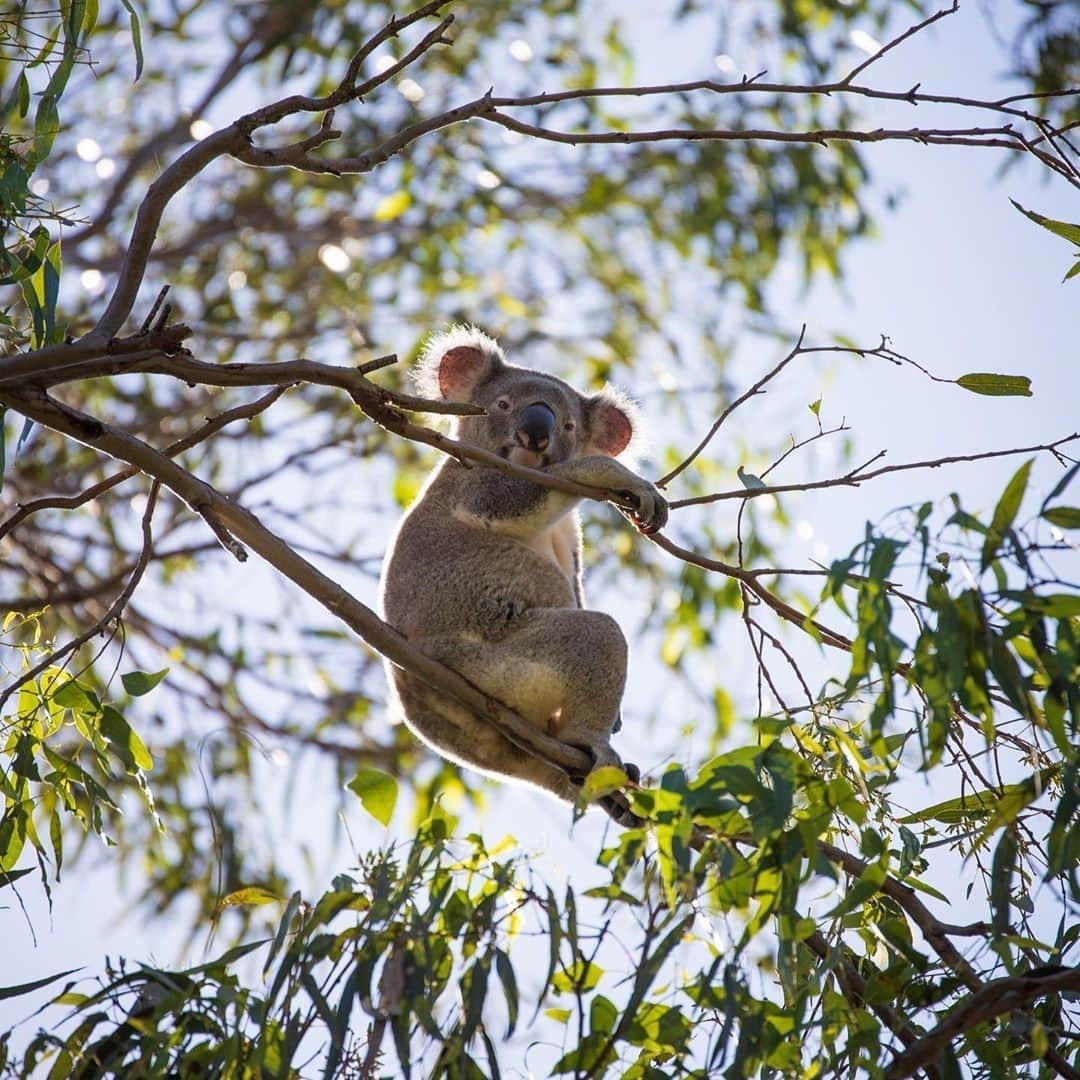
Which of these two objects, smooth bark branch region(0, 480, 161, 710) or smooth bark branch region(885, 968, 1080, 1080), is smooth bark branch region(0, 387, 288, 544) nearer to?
smooth bark branch region(0, 480, 161, 710)

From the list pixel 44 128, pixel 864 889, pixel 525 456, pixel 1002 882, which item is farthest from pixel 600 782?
pixel 525 456

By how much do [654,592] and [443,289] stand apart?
170 centimetres

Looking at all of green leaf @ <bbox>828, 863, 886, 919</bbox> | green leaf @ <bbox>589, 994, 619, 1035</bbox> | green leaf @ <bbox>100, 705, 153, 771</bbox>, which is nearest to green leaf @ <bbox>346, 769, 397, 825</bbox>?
green leaf @ <bbox>589, 994, 619, 1035</bbox>

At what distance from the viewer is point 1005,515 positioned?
70.1 inches

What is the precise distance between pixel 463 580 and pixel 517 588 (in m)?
0.12

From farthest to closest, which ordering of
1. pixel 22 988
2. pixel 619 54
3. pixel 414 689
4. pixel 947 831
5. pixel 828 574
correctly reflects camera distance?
pixel 619 54
pixel 414 689
pixel 947 831
pixel 22 988
pixel 828 574

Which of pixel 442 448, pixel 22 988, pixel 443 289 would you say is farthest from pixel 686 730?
pixel 443 289

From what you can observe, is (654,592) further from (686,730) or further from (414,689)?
(686,730)

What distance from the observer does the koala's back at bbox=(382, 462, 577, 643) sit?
10.3ft

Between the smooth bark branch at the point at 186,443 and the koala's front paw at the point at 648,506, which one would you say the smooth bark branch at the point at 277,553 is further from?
the koala's front paw at the point at 648,506

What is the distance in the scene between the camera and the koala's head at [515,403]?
3.44m

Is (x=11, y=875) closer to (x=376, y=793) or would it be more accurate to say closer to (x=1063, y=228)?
(x=376, y=793)

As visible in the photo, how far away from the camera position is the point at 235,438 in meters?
5.50

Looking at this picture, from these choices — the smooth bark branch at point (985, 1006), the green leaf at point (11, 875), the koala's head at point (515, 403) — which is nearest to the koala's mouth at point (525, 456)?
the koala's head at point (515, 403)
